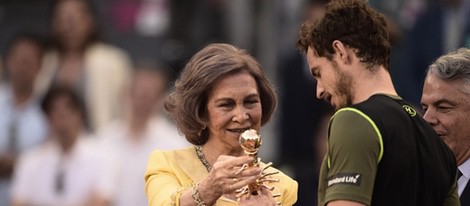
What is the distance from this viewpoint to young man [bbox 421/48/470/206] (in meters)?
6.07

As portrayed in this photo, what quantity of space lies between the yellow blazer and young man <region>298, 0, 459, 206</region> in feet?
1.70

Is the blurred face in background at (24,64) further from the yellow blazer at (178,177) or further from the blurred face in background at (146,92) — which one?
the yellow blazer at (178,177)

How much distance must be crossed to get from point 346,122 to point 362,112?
68 mm

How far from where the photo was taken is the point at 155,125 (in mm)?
10320

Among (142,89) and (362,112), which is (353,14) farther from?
(142,89)

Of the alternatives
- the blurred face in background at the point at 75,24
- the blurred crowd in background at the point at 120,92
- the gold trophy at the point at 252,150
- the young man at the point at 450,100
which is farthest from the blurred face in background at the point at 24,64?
the gold trophy at the point at 252,150

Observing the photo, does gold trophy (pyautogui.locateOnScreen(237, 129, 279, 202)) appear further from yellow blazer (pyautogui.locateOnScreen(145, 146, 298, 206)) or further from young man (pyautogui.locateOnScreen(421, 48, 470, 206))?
young man (pyautogui.locateOnScreen(421, 48, 470, 206))

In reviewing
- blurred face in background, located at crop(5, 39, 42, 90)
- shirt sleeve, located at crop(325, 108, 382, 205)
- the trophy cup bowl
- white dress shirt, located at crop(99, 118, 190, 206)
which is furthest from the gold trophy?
blurred face in background, located at crop(5, 39, 42, 90)

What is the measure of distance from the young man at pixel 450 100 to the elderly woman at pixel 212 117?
64 centimetres

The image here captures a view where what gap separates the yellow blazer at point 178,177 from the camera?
594 cm

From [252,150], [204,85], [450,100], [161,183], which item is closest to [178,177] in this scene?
[161,183]

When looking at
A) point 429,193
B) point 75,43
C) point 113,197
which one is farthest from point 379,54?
point 75,43

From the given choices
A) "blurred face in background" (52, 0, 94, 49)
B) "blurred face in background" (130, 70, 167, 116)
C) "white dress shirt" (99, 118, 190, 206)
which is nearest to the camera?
"white dress shirt" (99, 118, 190, 206)

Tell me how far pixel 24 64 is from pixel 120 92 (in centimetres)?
74
